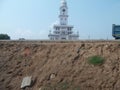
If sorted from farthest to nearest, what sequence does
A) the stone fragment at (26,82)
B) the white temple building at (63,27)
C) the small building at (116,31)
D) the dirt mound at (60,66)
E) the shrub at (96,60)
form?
the white temple building at (63,27), the small building at (116,31), the shrub at (96,60), the stone fragment at (26,82), the dirt mound at (60,66)

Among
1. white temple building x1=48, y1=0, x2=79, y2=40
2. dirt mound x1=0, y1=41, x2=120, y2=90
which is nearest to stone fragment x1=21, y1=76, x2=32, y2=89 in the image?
dirt mound x1=0, y1=41, x2=120, y2=90

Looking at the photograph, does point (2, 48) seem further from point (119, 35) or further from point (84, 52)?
point (119, 35)

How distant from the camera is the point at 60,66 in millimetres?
22469

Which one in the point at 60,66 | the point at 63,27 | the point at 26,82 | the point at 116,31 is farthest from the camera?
the point at 63,27

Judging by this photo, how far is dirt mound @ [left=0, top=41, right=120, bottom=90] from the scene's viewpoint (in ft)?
68.6

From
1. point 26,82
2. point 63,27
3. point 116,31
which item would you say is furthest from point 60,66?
point 63,27

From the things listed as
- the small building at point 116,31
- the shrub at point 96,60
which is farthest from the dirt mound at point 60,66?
the small building at point 116,31

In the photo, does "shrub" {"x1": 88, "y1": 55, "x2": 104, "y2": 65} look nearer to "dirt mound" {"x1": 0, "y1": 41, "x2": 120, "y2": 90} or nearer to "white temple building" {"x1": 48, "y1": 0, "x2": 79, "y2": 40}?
"dirt mound" {"x1": 0, "y1": 41, "x2": 120, "y2": 90}

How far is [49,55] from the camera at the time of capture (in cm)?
2372

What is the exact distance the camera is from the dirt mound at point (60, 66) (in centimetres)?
2092

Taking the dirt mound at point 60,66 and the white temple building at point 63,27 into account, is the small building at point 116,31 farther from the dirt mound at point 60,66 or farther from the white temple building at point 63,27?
the white temple building at point 63,27

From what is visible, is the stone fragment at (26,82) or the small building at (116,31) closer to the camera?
the stone fragment at (26,82)

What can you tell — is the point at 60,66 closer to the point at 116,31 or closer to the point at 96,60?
the point at 96,60

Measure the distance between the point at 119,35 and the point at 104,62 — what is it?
275 inches
